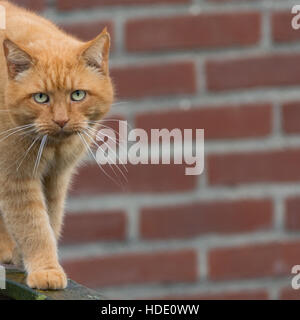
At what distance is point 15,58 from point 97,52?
0.09 meters

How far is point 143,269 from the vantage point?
163 cm

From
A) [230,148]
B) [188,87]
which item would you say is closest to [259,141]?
[230,148]

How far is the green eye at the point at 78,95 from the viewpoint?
1049mm

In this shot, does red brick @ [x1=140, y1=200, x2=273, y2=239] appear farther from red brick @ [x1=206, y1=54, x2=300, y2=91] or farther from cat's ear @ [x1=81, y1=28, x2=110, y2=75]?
cat's ear @ [x1=81, y1=28, x2=110, y2=75]

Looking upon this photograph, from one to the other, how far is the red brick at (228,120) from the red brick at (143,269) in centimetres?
22

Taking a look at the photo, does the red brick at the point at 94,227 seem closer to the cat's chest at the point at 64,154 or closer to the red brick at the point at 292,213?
the red brick at the point at 292,213

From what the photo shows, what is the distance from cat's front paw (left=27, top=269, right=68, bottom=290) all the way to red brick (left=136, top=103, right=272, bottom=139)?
57 centimetres

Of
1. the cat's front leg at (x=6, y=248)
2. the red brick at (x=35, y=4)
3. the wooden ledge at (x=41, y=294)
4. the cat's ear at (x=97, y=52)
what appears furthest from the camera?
the red brick at (x=35, y=4)

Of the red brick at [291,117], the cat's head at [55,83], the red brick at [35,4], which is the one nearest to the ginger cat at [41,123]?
the cat's head at [55,83]

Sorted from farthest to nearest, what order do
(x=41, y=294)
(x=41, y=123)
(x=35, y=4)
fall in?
(x=35, y=4)
(x=41, y=123)
(x=41, y=294)

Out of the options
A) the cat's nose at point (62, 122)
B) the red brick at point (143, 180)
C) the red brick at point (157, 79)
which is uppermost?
the red brick at point (157, 79)

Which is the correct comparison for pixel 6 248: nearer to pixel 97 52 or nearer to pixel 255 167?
pixel 97 52

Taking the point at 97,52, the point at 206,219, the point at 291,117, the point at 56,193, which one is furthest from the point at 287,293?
the point at 97,52
